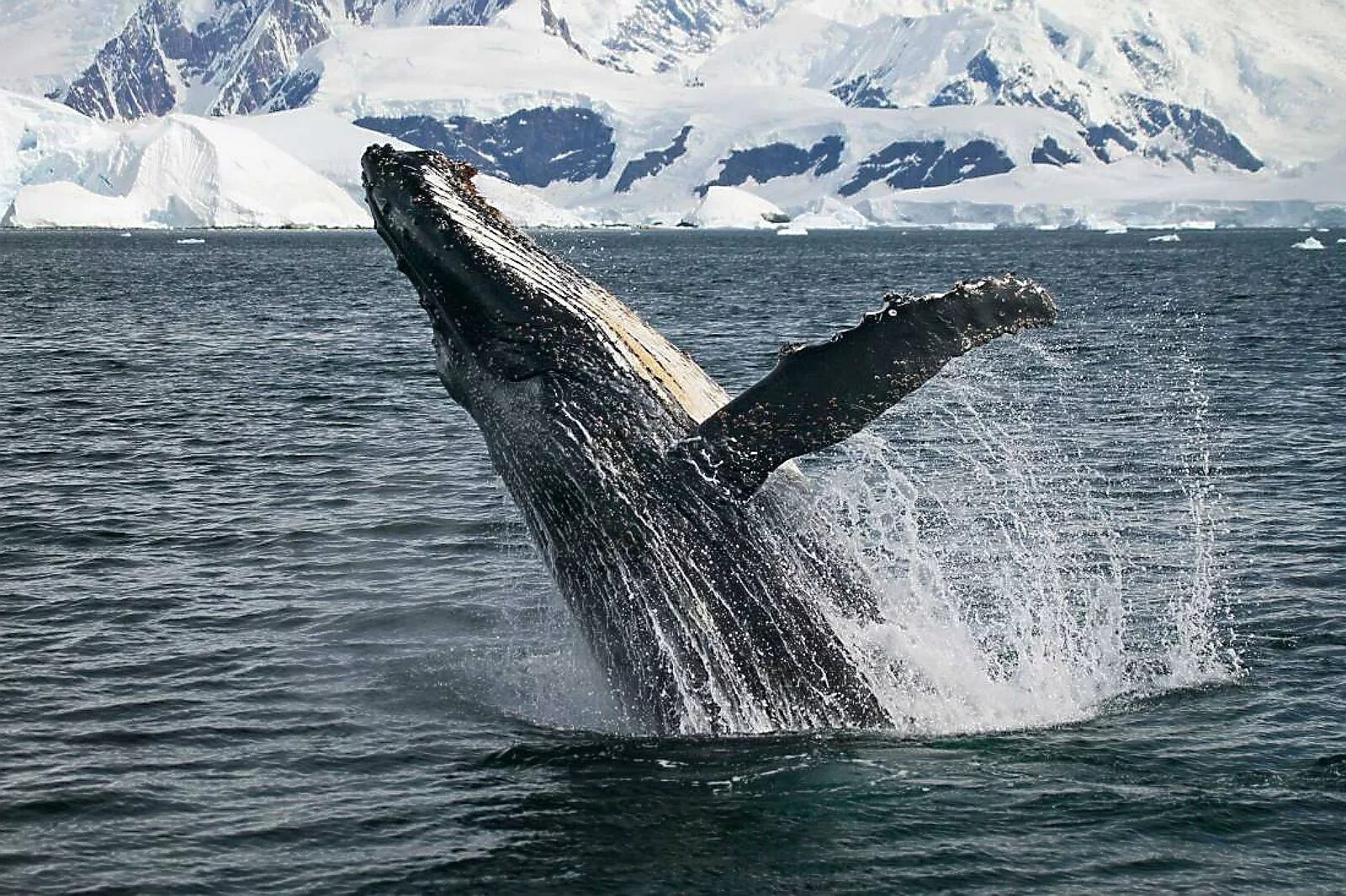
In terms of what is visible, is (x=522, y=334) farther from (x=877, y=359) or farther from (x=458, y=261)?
(x=877, y=359)

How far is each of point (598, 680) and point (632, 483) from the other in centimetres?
132

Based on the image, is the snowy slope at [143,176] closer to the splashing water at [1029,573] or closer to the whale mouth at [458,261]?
the splashing water at [1029,573]

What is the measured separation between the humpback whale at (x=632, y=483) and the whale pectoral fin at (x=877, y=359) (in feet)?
0.84

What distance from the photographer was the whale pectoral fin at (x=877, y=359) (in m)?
7.05

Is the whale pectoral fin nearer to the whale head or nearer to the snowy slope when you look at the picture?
the whale head

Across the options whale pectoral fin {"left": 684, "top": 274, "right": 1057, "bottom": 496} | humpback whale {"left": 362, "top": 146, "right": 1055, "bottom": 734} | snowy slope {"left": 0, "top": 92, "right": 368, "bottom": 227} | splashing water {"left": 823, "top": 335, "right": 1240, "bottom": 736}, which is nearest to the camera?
whale pectoral fin {"left": 684, "top": 274, "right": 1057, "bottom": 496}

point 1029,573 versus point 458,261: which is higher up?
point 458,261

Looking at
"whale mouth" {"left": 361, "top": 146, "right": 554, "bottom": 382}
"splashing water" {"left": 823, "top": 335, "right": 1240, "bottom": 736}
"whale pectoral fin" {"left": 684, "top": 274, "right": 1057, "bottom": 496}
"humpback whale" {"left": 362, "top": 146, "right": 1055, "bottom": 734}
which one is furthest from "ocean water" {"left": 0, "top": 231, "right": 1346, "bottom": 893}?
"whale mouth" {"left": 361, "top": 146, "right": 554, "bottom": 382}

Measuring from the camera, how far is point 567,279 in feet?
26.4

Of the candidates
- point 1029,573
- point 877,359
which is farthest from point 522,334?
point 1029,573

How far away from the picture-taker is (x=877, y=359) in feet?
23.4

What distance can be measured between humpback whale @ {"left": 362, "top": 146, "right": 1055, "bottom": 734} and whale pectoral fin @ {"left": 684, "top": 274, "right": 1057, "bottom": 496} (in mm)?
256

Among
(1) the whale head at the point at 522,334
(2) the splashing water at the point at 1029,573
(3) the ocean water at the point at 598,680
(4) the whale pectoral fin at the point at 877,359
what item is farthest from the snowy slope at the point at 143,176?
(4) the whale pectoral fin at the point at 877,359

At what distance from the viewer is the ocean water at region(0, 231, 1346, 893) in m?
7.06
